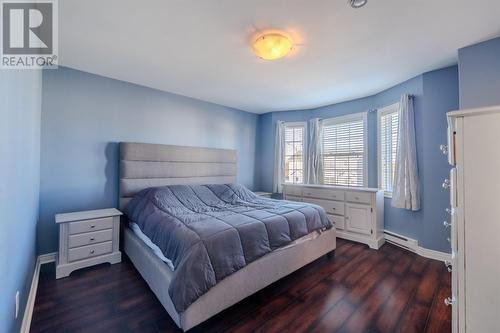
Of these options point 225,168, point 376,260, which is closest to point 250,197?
point 225,168

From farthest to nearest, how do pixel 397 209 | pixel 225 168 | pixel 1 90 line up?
pixel 225 168 → pixel 397 209 → pixel 1 90

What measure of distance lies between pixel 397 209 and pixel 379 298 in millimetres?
1825

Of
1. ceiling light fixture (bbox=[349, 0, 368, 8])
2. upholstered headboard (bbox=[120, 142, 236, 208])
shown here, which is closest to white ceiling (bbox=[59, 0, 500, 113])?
ceiling light fixture (bbox=[349, 0, 368, 8])

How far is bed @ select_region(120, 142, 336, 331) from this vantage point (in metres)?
1.65


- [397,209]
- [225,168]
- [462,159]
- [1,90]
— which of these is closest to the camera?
[1,90]

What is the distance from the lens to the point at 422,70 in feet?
9.31

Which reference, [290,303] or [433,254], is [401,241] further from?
[290,303]

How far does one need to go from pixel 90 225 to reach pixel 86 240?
17 cm

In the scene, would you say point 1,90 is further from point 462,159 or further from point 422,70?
Result: point 422,70

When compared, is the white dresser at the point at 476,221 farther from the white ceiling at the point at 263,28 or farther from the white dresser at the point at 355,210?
the white dresser at the point at 355,210

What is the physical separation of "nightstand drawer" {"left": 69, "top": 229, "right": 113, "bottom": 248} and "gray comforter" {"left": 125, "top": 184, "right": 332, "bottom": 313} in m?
0.31

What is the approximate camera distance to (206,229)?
5.97 ft

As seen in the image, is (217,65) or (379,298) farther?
(217,65)

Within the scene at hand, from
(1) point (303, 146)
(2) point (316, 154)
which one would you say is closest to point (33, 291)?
(2) point (316, 154)
